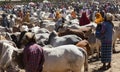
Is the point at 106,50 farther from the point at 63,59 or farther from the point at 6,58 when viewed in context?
the point at 6,58

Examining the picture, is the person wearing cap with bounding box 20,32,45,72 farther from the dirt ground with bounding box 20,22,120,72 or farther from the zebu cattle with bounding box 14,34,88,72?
the dirt ground with bounding box 20,22,120,72

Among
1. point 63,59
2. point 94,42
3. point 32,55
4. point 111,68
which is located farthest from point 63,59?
point 94,42

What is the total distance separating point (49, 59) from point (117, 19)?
23970 millimetres

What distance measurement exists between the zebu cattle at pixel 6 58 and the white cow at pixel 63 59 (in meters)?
0.90

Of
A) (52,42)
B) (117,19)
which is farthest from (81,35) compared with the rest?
(117,19)

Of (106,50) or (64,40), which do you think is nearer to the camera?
(106,50)

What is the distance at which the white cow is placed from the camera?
27.8 ft

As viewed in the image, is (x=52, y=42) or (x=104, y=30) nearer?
(x=104, y=30)

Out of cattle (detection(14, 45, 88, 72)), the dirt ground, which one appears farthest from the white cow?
the dirt ground

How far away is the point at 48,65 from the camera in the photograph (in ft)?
27.9

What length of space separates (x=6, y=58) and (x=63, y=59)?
1.63 m

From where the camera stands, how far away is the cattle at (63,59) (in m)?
8.48

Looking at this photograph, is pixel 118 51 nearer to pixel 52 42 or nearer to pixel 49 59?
pixel 52 42

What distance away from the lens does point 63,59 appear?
8531 mm
